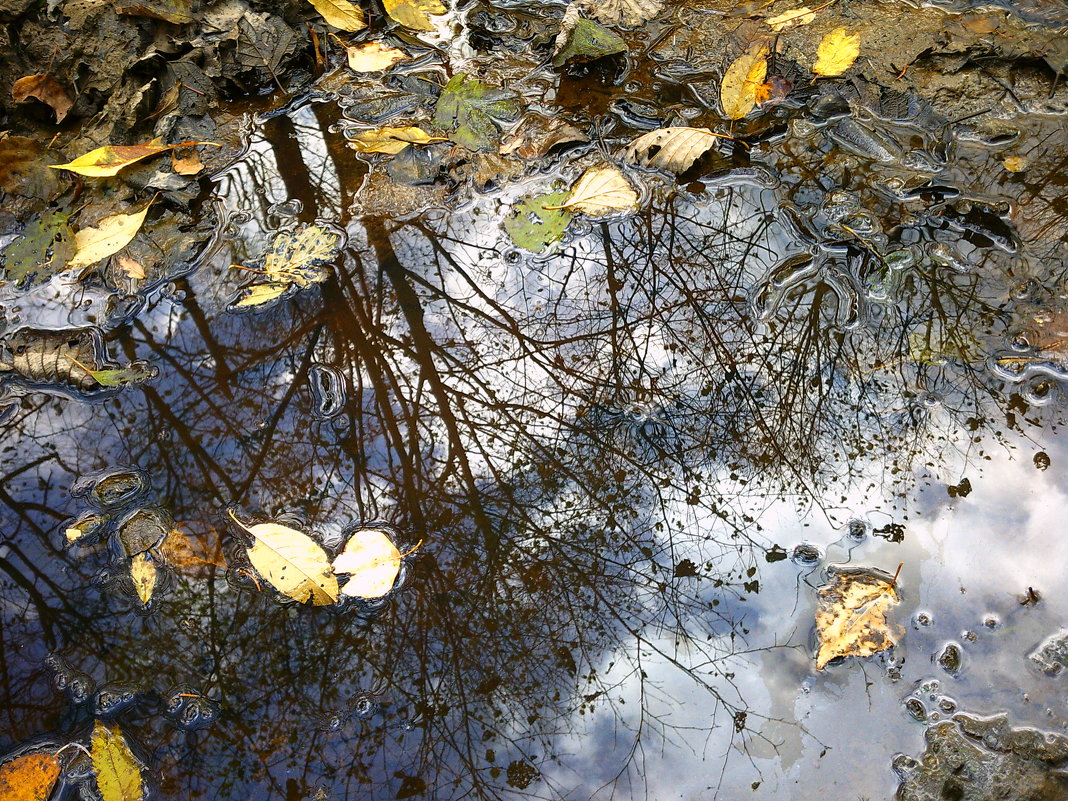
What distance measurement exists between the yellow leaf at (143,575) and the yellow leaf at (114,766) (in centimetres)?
29

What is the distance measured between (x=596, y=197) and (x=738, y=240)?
1.50 ft

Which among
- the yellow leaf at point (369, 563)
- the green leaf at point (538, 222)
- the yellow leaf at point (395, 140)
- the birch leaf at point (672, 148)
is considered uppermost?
the yellow leaf at point (395, 140)

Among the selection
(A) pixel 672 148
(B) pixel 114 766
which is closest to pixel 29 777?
(B) pixel 114 766

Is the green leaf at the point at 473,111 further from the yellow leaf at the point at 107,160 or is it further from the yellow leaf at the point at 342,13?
the yellow leaf at the point at 107,160

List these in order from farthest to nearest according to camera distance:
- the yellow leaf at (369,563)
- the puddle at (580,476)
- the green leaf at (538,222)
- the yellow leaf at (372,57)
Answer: the yellow leaf at (372,57), the green leaf at (538,222), the yellow leaf at (369,563), the puddle at (580,476)

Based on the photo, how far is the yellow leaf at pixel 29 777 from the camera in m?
1.53

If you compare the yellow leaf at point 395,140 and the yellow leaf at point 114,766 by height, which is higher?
the yellow leaf at point 395,140

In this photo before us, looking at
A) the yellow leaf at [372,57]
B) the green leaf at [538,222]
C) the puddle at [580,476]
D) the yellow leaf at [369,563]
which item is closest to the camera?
the puddle at [580,476]

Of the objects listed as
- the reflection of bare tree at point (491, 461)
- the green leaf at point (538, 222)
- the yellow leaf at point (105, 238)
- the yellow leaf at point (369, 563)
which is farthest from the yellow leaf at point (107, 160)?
the yellow leaf at point (369, 563)

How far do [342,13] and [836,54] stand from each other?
1.82 meters

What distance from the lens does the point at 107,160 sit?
2.34 meters

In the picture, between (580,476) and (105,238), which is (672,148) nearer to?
(580,476)

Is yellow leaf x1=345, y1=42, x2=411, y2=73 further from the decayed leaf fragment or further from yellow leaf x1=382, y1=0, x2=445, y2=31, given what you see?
the decayed leaf fragment

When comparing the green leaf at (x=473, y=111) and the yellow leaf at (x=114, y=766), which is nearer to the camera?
the yellow leaf at (x=114, y=766)
